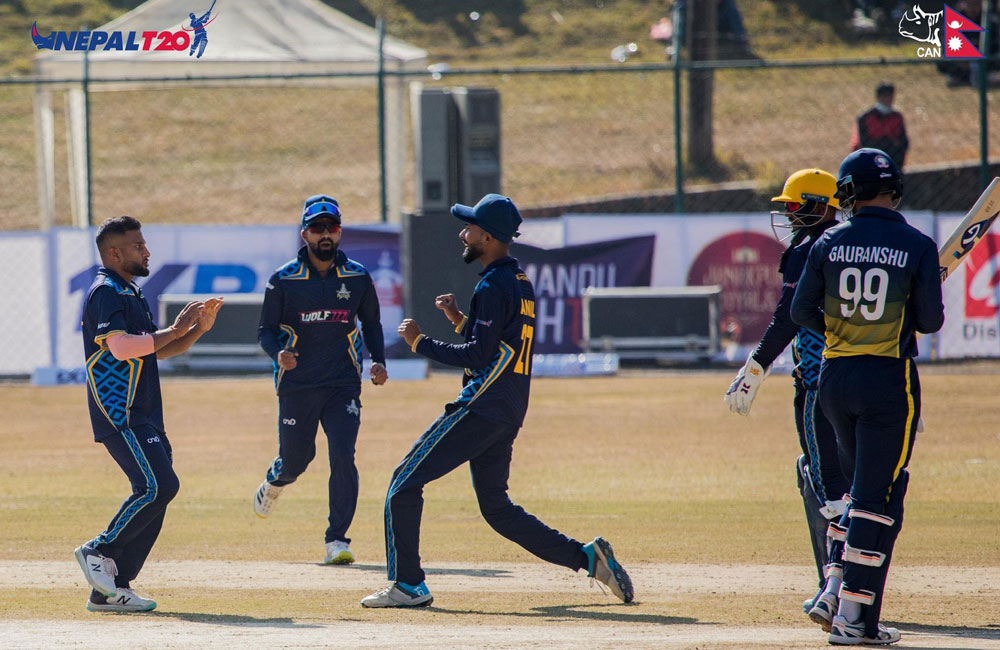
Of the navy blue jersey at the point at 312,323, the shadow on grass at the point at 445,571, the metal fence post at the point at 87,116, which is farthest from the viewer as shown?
the metal fence post at the point at 87,116

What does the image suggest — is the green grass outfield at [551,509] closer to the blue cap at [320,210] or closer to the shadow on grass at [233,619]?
the shadow on grass at [233,619]

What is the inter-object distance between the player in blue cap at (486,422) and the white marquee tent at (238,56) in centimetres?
1292

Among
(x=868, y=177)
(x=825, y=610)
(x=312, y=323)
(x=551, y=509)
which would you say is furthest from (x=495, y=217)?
(x=551, y=509)

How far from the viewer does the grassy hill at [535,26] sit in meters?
33.6

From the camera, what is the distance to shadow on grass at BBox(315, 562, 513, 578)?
7.26m

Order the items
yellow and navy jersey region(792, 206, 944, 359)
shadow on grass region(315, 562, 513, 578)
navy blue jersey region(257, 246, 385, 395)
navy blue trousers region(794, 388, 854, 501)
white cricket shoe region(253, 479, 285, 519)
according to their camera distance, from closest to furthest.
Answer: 1. yellow and navy jersey region(792, 206, 944, 359)
2. navy blue trousers region(794, 388, 854, 501)
3. shadow on grass region(315, 562, 513, 578)
4. navy blue jersey region(257, 246, 385, 395)
5. white cricket shoe region(253, 479, 285, 519)

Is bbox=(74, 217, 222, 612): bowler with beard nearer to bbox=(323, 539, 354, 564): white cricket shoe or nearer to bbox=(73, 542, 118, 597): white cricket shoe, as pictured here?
bbox=(73, 542, 118, 597): white cricket shoe

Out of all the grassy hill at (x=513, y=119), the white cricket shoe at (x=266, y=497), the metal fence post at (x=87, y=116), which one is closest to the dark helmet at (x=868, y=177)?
the white cricket shoe at (x=266, y=497)

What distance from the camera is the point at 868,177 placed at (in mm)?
5613

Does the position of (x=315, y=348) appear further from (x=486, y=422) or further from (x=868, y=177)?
(x=868, y=177)

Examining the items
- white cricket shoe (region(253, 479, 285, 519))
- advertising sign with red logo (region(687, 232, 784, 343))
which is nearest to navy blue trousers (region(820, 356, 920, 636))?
white cricket shoe (region(253, 479, 285, 519))

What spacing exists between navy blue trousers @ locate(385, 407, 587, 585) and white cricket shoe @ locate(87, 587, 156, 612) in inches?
47.5

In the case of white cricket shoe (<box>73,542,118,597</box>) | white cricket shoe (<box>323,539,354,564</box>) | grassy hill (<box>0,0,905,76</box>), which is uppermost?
grassy hill (<box>0,0,905,76</box>)

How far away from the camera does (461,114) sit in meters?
16.8
